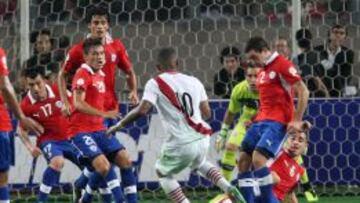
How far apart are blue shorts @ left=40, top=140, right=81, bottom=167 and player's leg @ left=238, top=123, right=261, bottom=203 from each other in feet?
6.02

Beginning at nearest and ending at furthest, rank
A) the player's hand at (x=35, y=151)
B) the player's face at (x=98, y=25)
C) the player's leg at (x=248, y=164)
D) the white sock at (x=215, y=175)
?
the white sock at (x=215, y=175), the player's leg at (x=248, y=164), the player's face at (x=98, y=25), the player's hand at (x=35, y=151)

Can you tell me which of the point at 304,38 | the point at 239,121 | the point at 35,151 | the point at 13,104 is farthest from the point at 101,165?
the point at 304,38

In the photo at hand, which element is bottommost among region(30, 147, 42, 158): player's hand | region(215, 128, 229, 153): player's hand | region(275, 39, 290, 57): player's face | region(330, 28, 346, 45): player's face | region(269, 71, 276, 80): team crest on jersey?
region(30, 147, 42, 158): player's hand

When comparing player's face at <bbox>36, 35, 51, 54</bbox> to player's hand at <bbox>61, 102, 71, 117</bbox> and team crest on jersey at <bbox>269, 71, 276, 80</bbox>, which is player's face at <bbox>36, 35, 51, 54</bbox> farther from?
team crest on jersey at <bbox>269, 71, 276, 80</bbox>

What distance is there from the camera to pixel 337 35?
13.3m

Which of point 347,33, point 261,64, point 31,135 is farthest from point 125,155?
point 347,33

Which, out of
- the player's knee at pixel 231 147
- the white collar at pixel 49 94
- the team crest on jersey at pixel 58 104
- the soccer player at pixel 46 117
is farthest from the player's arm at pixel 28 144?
the player's knee at pixel 231 147

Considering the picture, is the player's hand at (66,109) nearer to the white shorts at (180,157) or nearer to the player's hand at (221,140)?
the white shorts at (180,157)

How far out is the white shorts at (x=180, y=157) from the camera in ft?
32.0

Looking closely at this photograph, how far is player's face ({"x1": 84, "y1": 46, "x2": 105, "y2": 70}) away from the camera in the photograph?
35.4 feet

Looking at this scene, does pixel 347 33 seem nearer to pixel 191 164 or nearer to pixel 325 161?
pixel 325 161

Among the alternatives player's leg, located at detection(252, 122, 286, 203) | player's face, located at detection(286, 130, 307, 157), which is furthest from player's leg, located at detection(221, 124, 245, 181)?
player's leg, located at detection(252, 122, 286, 203)

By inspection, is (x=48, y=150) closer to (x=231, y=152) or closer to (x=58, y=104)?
(x=58, y=104)

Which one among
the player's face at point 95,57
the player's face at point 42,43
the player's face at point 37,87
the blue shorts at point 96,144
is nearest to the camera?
the blue shorts at point 96,144
